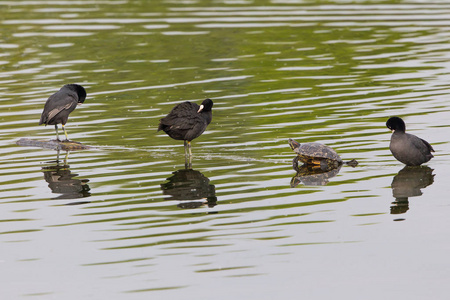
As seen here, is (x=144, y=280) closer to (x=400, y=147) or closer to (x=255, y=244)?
(x=255, y=244)

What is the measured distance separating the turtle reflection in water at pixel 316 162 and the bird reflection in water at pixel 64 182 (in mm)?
4251

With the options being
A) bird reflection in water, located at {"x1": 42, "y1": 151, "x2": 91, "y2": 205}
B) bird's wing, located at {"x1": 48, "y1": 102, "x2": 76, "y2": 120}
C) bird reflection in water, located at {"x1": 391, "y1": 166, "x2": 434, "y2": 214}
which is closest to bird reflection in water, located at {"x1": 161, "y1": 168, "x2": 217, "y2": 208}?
bird reflection in water, located at {"x1": 42, "y1": 151, "x2": 91, "y2": 205}

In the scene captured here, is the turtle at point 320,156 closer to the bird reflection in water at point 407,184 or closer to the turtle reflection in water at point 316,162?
the turtle reflection in water at point 316,162

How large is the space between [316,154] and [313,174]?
0.46m

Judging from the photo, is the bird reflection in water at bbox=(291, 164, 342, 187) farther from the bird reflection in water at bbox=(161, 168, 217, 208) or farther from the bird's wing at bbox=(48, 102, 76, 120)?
the bird's wing at bbox=(48, 102, 76, 120)

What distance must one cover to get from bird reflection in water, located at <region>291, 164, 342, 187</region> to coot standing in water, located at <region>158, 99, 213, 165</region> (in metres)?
2.50

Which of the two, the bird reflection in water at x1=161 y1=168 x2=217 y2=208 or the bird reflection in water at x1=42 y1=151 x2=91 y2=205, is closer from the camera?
the bird reflection in water at x1=161 y1=168 x2=217 y2=208

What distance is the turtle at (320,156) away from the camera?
16.8 metres

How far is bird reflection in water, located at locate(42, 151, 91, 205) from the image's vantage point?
15539 mm

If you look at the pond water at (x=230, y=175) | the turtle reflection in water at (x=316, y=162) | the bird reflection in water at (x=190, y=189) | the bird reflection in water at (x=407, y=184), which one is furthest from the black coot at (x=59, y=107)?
the bird reflection in water at (x=407, y=184)

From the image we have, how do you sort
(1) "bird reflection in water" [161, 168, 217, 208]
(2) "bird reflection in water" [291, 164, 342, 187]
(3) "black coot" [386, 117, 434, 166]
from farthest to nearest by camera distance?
1. (3) "black coot" [386, 117, 434, 166]
2. (2) "bird reflection in water" [291, 164, 342, 187]
3. (1) "bird reflection in water" [161, 168, 217, 208]

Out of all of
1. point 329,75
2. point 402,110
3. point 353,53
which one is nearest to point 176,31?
point 353,53

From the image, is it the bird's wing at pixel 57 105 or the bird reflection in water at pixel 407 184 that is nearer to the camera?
the bird reflection in water at pixel 407 184

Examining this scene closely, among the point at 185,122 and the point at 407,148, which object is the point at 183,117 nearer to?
the point at 185,122
